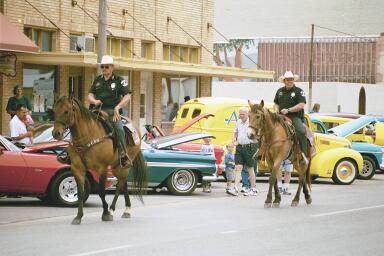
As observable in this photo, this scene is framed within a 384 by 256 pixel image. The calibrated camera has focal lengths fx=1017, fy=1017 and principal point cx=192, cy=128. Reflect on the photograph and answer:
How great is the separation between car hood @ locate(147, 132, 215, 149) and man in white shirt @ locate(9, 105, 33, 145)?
2631mm

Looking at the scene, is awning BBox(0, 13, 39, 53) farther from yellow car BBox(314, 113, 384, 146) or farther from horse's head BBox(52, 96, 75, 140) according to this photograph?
horse's head BBox(52, 96, 75, 140)

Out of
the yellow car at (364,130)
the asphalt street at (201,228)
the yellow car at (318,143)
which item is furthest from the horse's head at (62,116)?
the yellow car at (364,130)

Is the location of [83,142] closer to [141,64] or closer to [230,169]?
[230,169]

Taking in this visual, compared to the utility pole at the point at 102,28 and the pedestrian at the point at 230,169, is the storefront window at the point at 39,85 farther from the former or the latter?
the pedestrian at the point at 230,169

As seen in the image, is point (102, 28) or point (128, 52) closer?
point (102, 28)

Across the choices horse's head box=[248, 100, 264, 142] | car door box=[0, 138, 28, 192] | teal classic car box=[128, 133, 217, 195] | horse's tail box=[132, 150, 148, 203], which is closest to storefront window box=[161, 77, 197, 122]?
teal classic car box=[128, 133, 217, 195]

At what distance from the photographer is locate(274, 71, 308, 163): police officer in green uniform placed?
19.5 m

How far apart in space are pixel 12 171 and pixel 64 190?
1.11 meters

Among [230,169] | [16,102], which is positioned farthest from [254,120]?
[16,102]

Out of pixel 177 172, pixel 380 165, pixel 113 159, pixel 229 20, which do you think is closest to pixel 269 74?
pixel 380 165

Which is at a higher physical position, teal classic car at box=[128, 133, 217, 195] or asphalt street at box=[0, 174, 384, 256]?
teal classic car at box=[128, 133, 217, 195]

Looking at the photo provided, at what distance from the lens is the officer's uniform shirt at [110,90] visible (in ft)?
54.6

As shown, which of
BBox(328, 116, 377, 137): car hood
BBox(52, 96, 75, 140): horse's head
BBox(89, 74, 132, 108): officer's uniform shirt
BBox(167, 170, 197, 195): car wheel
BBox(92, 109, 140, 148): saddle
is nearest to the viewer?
BBox(52, 96, 75, 140): horse's head

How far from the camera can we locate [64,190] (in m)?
18.2
